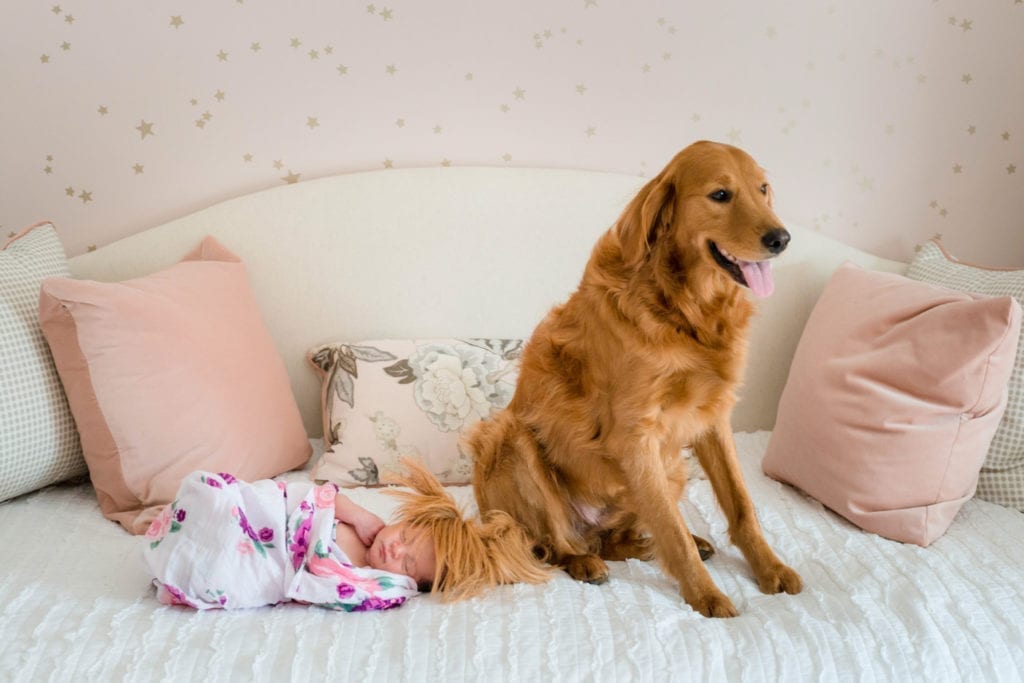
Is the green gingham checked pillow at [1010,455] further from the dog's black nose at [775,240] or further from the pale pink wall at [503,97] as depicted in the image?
the dog's black nose at [775,240]

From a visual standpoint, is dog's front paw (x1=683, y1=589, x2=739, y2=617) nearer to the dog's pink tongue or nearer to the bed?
the bed

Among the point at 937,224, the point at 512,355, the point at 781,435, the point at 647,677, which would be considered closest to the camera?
the point at 647,677

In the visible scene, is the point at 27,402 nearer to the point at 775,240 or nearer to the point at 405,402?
the point at 405,402

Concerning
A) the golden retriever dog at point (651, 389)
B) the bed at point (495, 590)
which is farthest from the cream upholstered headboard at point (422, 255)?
the golden retriever dog at point (651, 389)

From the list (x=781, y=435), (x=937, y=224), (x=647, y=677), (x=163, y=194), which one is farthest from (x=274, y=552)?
(x=937, y=224)

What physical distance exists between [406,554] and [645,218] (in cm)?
65

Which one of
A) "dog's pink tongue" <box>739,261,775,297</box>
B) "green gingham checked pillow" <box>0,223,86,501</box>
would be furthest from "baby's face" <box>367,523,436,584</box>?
"green gingham checked pillow" <box>0,223,86,501</box>

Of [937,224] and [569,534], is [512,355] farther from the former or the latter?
[937,224]

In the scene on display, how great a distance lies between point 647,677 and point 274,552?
1.93 ft

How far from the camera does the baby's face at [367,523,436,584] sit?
136cm

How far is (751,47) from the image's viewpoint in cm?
222

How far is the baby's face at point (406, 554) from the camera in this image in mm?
1359

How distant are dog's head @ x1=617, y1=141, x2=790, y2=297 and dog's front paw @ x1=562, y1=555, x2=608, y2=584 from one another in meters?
0.49

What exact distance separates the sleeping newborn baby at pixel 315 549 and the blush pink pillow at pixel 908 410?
64cm
